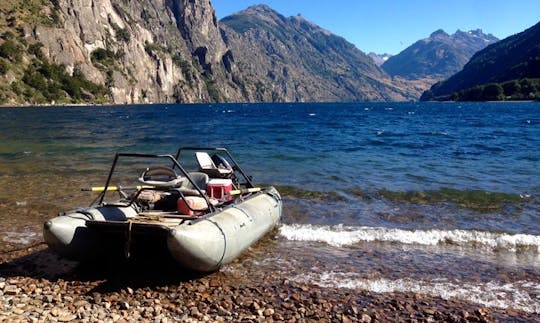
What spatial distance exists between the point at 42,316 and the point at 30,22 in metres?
155

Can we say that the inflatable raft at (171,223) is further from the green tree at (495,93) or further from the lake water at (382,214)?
the green tree at (495,93)

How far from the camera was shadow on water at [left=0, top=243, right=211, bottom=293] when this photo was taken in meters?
8.58

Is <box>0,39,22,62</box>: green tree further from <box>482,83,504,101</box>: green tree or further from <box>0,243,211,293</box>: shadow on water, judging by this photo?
<box>482,83,504,101</box>: green tree

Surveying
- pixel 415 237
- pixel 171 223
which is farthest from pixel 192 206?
pixel 415 237

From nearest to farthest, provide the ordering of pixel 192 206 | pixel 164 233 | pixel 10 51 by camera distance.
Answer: pixel 164 233, pixel 192 206, pixel 10 51

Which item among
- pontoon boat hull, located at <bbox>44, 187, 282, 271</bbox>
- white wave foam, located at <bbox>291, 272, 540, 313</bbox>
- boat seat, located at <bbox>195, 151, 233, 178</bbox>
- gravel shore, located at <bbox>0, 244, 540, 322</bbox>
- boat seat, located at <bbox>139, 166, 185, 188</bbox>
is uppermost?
boat seat, located at <bbox>139, 166, 185, 188</bbox>

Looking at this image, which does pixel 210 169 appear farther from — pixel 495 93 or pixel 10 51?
pixel 495 93

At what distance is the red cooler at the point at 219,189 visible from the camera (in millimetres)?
12109

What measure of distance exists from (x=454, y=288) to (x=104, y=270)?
6588 mm

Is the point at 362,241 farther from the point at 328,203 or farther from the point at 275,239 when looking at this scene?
the point at 328,203

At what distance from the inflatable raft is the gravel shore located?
48 centimetres

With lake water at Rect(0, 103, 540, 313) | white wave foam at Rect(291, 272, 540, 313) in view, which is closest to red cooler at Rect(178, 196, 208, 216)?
lake water at Rect(0, 103, 540, 313)

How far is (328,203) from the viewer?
52.0 ft

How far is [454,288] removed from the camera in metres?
8.65
